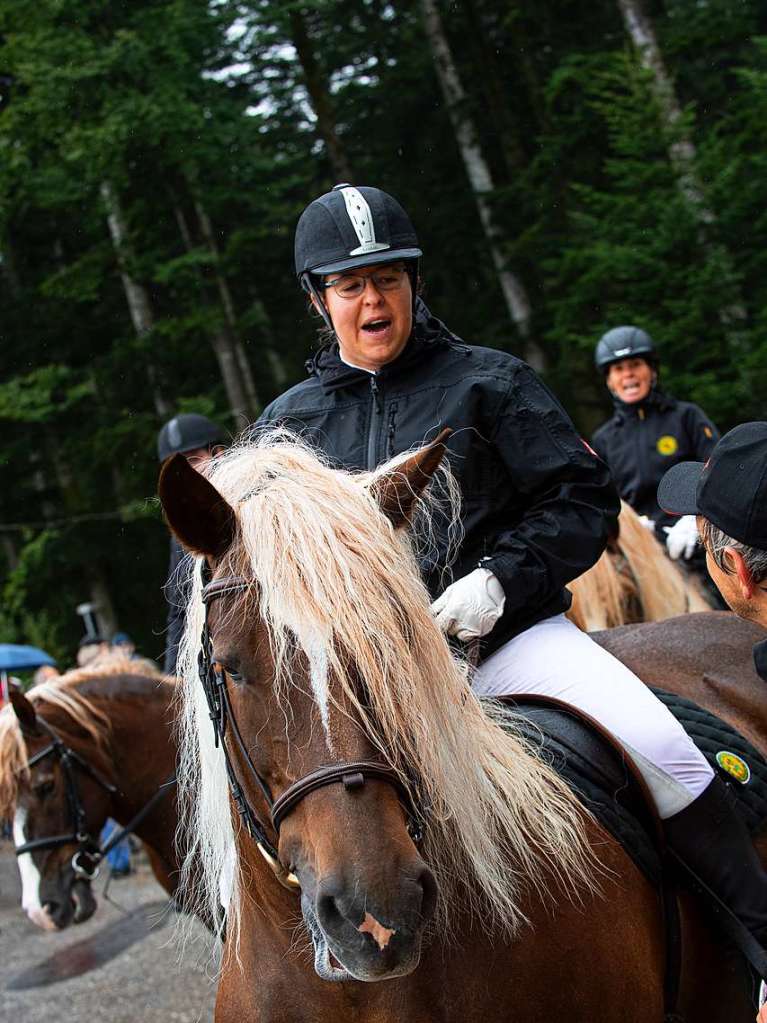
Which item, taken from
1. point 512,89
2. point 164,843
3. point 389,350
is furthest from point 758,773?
point 512,89

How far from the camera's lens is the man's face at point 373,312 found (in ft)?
9.36

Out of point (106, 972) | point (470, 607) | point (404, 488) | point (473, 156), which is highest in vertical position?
point (473, 156)

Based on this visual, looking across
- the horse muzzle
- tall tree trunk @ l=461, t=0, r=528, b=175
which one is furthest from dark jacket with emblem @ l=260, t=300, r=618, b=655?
tall tree trunk @ l=461, t=0, r=528, b=175

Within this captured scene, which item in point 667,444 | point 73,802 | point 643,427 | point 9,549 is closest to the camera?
point 73,802

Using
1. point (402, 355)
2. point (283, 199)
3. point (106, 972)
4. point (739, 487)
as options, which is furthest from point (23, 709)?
point (283, 199)

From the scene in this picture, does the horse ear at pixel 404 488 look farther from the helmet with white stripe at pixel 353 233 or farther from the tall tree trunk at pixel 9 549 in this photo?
the tall tree trunk at pixel 9 549

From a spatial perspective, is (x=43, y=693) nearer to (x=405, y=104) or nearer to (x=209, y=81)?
(x=209, y=81)

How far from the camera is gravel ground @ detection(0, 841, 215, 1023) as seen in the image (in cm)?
725

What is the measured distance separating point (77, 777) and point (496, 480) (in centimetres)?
325

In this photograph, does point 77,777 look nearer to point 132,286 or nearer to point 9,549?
point 132,286

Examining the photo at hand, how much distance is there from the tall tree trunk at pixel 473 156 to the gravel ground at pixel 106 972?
34.1 feet

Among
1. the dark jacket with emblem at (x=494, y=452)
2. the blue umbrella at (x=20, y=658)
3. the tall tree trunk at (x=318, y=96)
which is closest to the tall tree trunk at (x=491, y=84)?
the tall tree trunk at (x=318, y=96)

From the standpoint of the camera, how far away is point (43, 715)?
5.27 meters

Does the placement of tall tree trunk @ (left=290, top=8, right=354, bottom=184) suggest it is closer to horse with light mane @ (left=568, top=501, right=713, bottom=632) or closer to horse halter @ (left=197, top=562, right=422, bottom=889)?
horse with light mane @ (left=568, top=501, right=713, bottom=632)
